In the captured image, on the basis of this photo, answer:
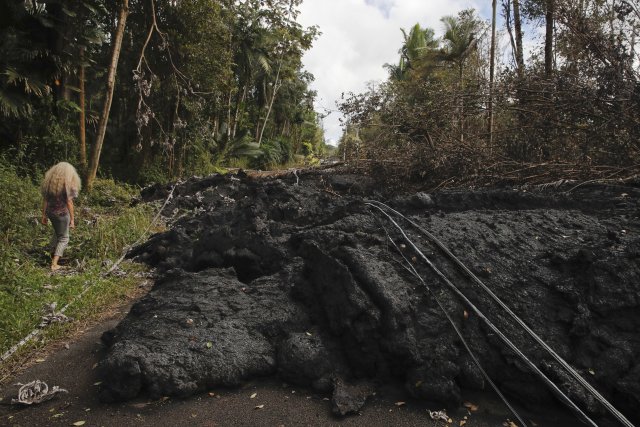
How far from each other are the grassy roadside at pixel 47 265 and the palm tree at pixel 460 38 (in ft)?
56.5

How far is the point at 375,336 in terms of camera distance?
136 inches

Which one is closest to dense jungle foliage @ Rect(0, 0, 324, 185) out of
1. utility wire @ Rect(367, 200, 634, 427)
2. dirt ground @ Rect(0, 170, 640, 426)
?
dirt ground @ Rect(0, 170, 640, 426)

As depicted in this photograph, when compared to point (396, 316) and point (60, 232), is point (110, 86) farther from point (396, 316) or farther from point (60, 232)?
point (396, 316)

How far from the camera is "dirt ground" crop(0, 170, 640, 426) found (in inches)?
123

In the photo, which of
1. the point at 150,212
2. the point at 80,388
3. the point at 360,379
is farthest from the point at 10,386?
the point at 150,212

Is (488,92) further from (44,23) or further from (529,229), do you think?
(44,23)

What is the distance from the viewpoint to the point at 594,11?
27.8 feet

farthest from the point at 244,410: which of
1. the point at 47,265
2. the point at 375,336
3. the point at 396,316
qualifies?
the point at 47,265

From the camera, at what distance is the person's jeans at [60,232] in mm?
6168

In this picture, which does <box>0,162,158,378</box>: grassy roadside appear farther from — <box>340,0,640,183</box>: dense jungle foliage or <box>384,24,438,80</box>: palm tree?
<box>384,24,438,80</box>: palm tree

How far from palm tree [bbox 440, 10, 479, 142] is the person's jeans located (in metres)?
18.5

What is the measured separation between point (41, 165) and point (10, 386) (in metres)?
8.68

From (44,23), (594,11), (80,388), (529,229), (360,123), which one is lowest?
(80,388)

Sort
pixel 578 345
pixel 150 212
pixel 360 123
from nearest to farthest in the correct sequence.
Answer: pixel 578 345
pixel 150 212
pixel 360 123
